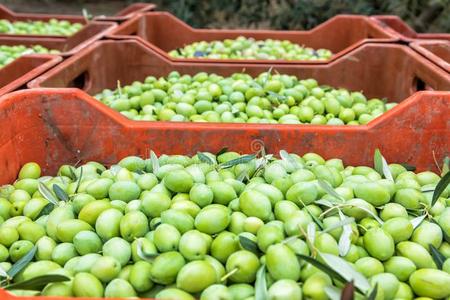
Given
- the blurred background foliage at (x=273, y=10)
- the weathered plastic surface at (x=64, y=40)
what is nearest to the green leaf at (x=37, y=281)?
the weathered plastic surface at (x=64, y=40)

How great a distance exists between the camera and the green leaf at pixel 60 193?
1667 millimetres

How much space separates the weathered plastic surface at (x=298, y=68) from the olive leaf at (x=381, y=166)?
1.07 meters

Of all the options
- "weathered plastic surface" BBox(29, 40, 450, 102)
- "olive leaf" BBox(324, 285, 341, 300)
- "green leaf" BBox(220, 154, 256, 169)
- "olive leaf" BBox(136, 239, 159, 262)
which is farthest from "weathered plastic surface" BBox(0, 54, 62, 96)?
"olive leaf" BBox(324, 285, 341, 300)

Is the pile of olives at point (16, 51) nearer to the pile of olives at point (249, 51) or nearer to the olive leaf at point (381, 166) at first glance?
the pile of olives at point (249, 51)

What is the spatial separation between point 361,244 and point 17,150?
1273mm

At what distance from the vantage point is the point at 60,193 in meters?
1.68

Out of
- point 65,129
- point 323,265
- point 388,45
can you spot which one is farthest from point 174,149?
point 388,45

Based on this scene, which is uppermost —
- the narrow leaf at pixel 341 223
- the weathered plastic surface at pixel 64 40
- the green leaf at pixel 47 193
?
the weathered plastic surface at pixel 64 40

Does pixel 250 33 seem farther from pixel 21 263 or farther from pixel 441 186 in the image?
pixel 21 263

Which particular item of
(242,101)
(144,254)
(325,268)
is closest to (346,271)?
(325,268)

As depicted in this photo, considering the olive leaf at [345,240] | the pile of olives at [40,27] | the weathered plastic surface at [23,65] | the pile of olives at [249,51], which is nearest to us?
the olive leaf at [345,240]

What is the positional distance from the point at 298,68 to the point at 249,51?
656 mm

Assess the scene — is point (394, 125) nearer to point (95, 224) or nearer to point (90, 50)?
point (95, 224)

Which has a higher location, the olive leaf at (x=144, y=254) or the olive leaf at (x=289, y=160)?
the olive leaf at (x=289, y=160)
